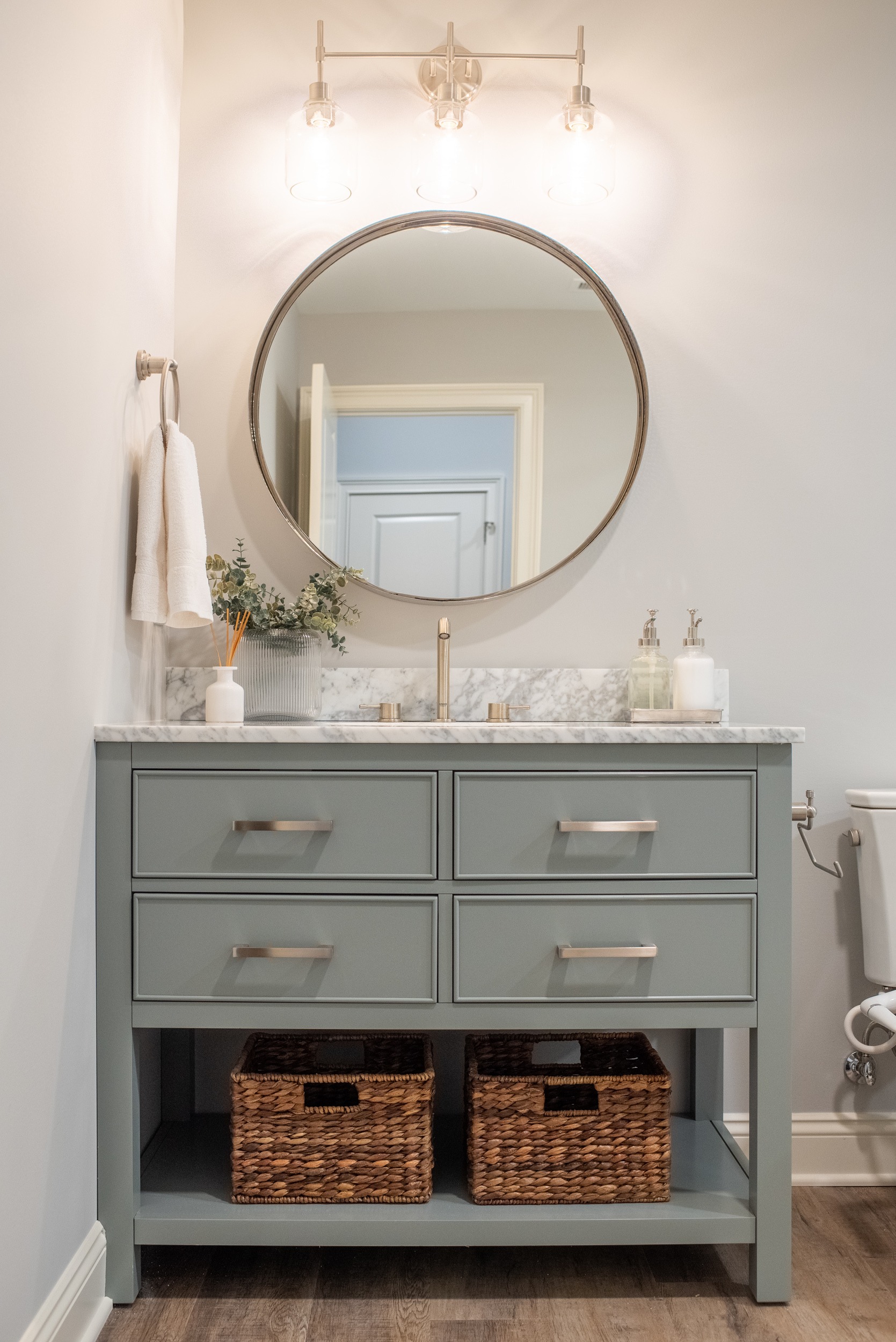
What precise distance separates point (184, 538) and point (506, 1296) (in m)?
1.32

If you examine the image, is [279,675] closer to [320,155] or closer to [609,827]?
[609,827]

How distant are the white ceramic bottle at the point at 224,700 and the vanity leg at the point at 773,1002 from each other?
35.1 inches

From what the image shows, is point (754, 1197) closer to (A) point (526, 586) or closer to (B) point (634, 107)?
(A) point (526, 586)

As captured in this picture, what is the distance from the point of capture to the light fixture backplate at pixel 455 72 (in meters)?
1.93

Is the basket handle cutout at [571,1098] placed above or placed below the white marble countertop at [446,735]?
below

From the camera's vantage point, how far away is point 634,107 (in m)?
1.97

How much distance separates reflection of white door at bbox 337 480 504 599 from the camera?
6.34 feet

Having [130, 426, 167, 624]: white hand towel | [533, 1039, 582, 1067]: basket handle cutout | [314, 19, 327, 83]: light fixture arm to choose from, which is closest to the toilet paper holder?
[533, 1039, 582, 1067]: basket handle cutout

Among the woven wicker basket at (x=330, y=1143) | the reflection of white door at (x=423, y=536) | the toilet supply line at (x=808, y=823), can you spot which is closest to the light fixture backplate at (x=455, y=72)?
the reflection of white door at (x=423, y=536)

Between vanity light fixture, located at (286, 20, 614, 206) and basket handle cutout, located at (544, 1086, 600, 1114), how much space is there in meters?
1.72

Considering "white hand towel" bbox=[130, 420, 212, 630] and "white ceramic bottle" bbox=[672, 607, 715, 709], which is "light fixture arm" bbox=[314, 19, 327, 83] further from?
"white ceramic bottle" bbox=[672, 607, 715, 709]

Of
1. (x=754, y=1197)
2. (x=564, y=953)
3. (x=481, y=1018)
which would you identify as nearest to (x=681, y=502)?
(x=564, y=953)

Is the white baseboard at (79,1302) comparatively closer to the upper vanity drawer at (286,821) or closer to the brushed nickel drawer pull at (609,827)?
the upper vanity drawer at (286,821)

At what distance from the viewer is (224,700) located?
1.70 meters
